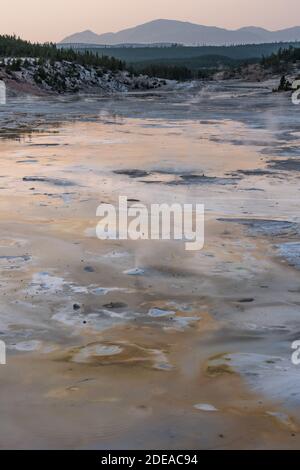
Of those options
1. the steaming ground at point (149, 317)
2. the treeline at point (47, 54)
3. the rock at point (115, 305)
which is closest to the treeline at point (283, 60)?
the treeline at point (47, 54)

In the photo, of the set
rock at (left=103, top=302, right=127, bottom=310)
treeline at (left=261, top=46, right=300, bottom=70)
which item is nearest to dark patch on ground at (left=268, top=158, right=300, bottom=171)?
rock at (left=103, top=302, right=127, bottom=310)

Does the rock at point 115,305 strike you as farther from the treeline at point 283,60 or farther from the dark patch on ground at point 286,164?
the treeline at point 283,60

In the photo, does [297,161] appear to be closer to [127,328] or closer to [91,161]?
[91,161]

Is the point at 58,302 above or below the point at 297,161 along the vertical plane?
below

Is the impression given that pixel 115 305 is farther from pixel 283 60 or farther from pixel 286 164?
pixel 283 60

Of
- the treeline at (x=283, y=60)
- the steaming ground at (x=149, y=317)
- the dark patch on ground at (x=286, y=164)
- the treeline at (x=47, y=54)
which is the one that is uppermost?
the treeline at (x=283, y=60)

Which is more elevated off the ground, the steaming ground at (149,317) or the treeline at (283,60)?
the treeline at (283,60)

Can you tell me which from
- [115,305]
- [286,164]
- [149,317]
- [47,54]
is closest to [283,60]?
[47,54]
